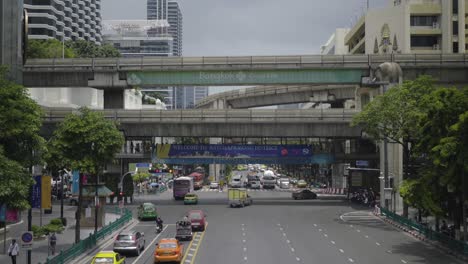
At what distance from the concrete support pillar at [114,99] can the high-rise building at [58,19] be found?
9007 cm

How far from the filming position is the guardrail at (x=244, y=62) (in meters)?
64.4

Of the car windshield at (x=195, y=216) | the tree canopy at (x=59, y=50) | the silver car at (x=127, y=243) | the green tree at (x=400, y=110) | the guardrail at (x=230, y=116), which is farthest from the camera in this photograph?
the tree canopy at (x=59, y=50)

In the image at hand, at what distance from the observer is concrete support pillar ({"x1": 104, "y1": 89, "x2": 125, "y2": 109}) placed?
222 ft

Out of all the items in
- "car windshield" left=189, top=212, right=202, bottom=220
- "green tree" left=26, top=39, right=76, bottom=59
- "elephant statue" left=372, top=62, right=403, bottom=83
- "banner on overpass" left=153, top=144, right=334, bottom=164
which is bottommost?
"car windshield" left=189, top=212, right=202, bottom=220

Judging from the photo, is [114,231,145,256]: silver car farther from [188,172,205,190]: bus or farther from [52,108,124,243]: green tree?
[188,172,205,190]: bus

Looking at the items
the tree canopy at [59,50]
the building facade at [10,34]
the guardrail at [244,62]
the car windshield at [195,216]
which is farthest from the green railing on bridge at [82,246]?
the tree canopy at [59,50]

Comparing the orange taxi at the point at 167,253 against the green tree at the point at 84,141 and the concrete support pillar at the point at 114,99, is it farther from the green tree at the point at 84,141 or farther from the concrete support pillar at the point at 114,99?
the concrete support pillar at the point at 114,99

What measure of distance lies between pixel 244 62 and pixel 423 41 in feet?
138

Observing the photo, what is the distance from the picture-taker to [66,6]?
178250mm

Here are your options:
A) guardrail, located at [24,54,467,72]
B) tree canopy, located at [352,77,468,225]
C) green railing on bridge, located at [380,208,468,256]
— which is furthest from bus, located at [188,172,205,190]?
tree canopy, located at [352,77,468,225]

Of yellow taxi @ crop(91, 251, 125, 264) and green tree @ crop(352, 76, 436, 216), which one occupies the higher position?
green tree @ crop(352, 76, 436, 216)

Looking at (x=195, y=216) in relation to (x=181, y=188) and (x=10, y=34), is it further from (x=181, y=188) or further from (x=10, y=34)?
(x=181, y=188)

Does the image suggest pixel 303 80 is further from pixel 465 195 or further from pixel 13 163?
pixel 13 163

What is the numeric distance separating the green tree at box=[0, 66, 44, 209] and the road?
10052mm
